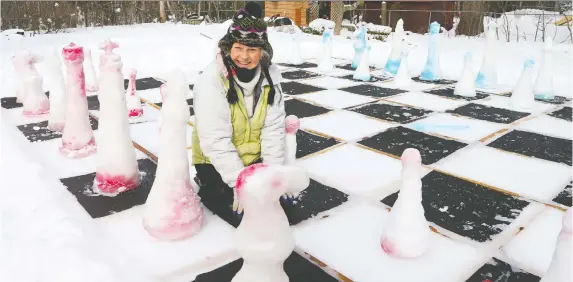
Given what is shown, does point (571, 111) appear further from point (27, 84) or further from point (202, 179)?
point (27, 84)

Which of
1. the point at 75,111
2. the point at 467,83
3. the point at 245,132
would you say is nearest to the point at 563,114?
the point at 467,83

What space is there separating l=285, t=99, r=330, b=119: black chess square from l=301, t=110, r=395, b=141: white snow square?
0.06m

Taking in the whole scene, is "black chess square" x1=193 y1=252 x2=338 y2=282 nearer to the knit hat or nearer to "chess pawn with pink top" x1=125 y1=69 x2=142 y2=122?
the knit hat

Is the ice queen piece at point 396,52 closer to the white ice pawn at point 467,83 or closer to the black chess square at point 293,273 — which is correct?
the white ice pawn at point 467,83

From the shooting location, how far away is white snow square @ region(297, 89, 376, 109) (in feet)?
9.11

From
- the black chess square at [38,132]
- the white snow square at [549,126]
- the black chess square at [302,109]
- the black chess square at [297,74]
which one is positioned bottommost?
the white snow square at [549,126]

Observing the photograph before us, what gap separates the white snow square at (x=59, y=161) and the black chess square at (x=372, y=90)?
174 cm

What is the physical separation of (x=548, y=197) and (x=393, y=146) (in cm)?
69

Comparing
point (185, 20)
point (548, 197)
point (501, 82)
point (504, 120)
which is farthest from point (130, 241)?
point (185, 20)

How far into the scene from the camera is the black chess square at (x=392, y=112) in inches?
98.9

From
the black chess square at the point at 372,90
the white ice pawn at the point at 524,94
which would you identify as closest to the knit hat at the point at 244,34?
the black chess square at the point at 372,90

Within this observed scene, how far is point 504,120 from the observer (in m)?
2.50

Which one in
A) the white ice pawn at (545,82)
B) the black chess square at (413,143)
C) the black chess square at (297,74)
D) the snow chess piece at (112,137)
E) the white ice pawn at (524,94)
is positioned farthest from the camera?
the black chess square at (297,74)

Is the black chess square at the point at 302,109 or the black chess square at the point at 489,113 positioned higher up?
the black chess square at the point at 302,109
